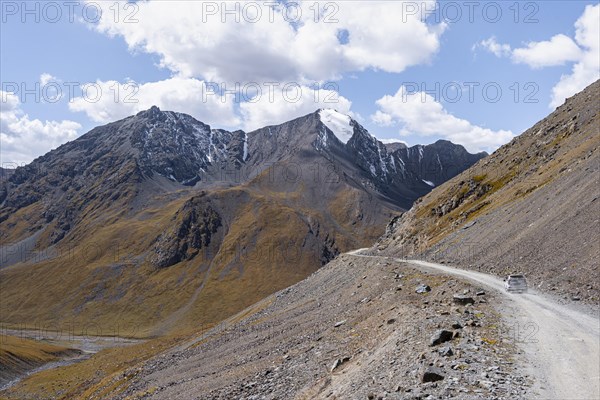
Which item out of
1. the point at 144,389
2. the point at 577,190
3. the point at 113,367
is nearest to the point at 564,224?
the point at 577,190

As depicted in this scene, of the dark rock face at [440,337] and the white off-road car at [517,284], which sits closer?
the dark rock face at [440,337]

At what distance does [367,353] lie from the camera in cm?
2725

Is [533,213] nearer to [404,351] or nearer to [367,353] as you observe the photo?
[367,353]

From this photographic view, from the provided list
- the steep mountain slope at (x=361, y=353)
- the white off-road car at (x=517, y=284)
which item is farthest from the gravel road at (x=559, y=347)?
the white off-road car at (x=517, y=284)

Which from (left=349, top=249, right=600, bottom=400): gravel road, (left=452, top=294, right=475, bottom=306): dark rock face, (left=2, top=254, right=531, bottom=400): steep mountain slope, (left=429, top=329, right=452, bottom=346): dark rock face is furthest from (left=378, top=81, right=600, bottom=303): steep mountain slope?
(left=429, top=329, right=452, bottom=346): dark rock face

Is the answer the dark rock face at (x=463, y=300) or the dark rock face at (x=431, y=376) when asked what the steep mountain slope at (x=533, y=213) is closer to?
the dark rock face at (x=463, y=300)

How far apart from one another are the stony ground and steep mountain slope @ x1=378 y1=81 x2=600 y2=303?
1092cm

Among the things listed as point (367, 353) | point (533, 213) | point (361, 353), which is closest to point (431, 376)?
point (367, 353)

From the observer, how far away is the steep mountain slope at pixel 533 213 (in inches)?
1797

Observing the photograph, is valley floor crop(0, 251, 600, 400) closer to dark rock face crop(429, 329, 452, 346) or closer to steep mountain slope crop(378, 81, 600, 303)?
dark rock face crop(429, 329, 452, 346)

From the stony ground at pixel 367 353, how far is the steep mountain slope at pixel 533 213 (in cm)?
1092

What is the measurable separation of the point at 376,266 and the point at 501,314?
3514cm

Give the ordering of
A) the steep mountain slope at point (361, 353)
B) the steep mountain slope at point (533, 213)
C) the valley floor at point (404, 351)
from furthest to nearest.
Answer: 1. the steep mountain slope at point (533, 213)
2. the steep mountain slope at point (361, 353)
3. the valley floor at point (404, 351)

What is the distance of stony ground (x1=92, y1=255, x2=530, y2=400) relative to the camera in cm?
1889
